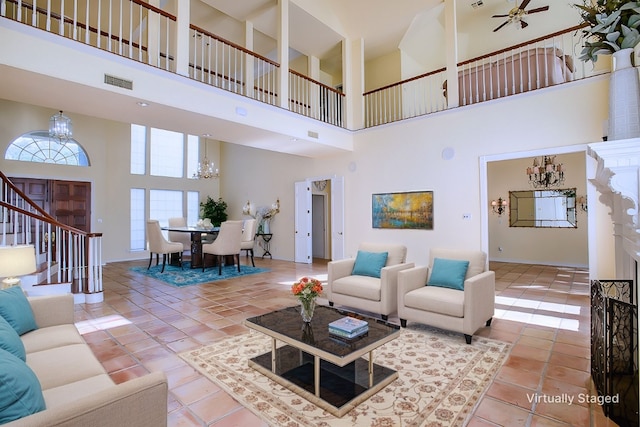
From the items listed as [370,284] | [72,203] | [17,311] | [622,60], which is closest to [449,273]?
[370,284]

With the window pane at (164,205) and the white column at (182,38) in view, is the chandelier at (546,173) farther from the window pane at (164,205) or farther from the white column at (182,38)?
the window pane at (164,205)

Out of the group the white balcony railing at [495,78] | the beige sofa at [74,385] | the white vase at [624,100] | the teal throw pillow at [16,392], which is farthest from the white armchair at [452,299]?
the white balcony railing at [495,78]

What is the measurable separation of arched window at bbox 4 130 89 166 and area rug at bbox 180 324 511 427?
7.62 meters

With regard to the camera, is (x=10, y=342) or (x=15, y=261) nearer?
(x=10, y=342)

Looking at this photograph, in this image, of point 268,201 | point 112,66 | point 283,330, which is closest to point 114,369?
point 283,330

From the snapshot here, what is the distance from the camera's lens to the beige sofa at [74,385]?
112 centimetres

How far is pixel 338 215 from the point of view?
7828mm

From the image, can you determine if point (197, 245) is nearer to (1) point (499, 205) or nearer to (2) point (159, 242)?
(2) point (159, 242)

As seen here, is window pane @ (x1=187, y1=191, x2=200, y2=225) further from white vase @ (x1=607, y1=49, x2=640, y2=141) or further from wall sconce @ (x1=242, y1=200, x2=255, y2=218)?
white vase @ (x1=607, y1=49, x2=640, y2=141)

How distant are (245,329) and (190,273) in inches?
150

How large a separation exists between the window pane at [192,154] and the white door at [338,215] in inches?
208

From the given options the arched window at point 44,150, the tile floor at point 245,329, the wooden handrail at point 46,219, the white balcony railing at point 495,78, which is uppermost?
the white balcony railing at point 495,78

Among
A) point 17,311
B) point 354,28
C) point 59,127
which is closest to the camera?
point 17,311

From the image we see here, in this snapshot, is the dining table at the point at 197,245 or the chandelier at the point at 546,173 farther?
the dining table at the point at 197,245
